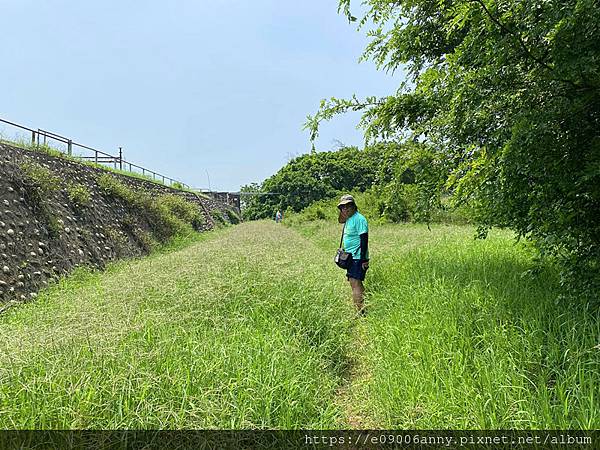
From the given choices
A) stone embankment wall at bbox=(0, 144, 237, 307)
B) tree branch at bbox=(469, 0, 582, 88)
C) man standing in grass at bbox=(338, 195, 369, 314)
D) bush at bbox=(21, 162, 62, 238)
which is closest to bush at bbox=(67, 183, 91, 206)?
stone embankment wall at bbox=(0, 144, 237, 307)

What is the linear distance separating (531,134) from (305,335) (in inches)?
105

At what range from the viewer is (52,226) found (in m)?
8.43

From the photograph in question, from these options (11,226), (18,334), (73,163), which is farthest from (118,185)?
(18,334)

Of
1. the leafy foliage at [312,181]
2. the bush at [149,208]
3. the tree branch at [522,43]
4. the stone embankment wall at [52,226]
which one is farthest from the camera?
the leafy foliage at [312,181]

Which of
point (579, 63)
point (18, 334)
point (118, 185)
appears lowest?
point (18, 334)

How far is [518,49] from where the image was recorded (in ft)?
8.52

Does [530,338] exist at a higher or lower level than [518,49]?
lower

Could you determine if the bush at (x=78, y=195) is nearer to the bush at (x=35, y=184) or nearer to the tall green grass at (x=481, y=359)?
the bush at (x=35, y=184)

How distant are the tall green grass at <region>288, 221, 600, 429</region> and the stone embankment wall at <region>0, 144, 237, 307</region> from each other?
Answer: 6114 mm

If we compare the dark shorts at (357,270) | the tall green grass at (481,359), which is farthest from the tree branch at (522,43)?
the dark shorts at (357,270)

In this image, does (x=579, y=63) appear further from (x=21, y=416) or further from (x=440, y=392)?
(x=21, y=416)

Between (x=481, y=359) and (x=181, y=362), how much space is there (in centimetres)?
227

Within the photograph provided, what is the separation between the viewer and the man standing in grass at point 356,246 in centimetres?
518

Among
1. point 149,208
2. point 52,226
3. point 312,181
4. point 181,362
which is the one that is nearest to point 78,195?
point 52,226
